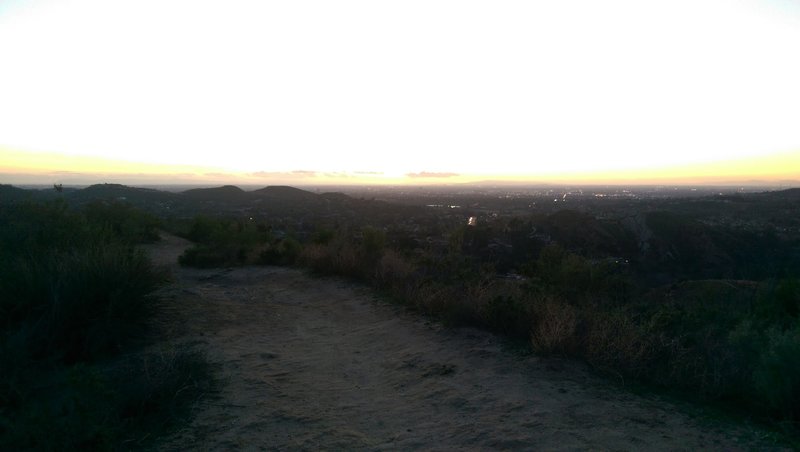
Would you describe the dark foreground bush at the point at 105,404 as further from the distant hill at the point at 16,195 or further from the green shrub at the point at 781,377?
the distant hill at the point at 16,195

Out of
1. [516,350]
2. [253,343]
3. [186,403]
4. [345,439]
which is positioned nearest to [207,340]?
[253,343]

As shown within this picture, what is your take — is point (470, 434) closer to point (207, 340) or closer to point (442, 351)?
point (442, 351)

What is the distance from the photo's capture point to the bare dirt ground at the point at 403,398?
16.1ft

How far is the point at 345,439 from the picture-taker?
507cm

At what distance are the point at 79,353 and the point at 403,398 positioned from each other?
15.1 feet

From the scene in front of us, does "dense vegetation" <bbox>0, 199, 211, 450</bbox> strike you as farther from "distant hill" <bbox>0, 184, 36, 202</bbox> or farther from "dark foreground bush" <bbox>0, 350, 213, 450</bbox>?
"distant hill" <bbox>0, 184, 36, 202</bbox>

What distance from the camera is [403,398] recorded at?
6.12 meters

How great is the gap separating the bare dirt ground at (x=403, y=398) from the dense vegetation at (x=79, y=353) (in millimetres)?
511

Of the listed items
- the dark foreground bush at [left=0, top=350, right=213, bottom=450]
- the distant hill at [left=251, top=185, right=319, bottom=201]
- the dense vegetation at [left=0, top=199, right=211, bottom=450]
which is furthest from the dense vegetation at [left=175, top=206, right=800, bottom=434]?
the distant hill at [left=251, top=185, right=319, bottom=201]

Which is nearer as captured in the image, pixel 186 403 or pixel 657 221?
pixel 186 403

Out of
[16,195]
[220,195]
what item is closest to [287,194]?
[220,195]

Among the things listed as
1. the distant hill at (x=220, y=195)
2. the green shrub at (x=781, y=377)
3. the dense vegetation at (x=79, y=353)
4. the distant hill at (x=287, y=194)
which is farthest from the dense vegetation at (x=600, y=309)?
Answer: the distant hill at (x=287, y=194)

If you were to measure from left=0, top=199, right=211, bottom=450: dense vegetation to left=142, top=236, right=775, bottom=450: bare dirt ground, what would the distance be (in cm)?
51

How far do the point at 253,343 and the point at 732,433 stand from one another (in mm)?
6498
